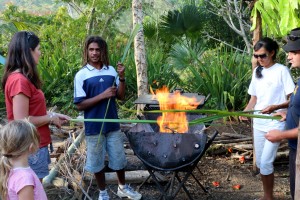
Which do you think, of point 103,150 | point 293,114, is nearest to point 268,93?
point 293,114

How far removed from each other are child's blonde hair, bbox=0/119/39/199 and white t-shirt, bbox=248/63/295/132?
249 centimetres

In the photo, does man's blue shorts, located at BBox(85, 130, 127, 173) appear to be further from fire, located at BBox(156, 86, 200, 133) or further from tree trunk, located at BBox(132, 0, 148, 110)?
tree trunk, located at BBox(132, 0, 148, 110)

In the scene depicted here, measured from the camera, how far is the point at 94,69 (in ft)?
13.4

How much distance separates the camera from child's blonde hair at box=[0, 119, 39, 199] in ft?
7.82

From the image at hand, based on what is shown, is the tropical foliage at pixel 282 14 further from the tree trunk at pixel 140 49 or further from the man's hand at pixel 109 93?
the tree trunk at pixel 140 49

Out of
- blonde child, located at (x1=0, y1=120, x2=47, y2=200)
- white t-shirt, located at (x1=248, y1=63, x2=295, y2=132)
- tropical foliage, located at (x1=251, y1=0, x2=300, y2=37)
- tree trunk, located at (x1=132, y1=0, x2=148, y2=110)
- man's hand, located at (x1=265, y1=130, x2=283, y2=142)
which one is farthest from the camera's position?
tree trunk, located at (x1=132, y1=0, x2=148, y2=110)

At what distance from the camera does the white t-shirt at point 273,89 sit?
405 centimetres

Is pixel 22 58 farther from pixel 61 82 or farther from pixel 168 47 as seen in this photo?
pixel 168 47

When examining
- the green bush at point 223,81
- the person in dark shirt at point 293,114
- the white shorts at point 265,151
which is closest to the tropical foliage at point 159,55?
the green bush at point 223,81

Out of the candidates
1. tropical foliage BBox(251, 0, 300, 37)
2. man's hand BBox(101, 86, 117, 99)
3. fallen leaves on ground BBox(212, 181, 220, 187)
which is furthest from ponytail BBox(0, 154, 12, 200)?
fallen leaves on ground BBox(212, 181, 220, 187)

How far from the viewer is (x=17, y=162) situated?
8.05 feet

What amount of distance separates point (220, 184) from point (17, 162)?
10.3 feet

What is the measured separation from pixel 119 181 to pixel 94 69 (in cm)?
131

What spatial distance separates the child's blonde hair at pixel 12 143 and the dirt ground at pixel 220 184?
7.05 ft
